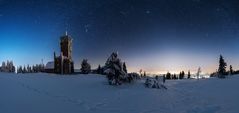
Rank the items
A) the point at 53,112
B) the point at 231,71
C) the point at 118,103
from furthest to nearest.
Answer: the point at 231,71, the point at 118,103, the point at 53,112

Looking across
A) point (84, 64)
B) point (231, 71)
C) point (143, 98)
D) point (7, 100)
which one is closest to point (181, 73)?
point (231, 71)

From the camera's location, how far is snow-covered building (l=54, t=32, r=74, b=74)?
112312 mm

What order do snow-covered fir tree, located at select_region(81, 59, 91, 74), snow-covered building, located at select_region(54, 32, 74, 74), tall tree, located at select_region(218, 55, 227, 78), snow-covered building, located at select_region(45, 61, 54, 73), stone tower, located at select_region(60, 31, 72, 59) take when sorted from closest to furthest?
tall tree, located at select_region(218, 55, 227, 78) < snow-covered fir tree, located at select_region(81, 59, 91, 74) < snow-covered building, located at select_region(54, 32, 74, 74) < snow-covered building, located at select_region(45, 61, 54, 73) < stone tower, located at select_region(60, 31, 72, 59)

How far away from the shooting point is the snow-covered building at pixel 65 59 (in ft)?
368

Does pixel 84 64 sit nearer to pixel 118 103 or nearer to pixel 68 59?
pixel 68 59

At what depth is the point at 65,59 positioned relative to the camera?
115438mm

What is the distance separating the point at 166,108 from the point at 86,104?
8.18 m

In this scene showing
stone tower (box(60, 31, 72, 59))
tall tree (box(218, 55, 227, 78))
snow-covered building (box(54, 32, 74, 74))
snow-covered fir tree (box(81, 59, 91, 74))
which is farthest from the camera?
stone tower (box(60, 31, 72, 59))

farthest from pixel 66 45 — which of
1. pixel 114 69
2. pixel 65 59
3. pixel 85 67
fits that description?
pixel 114 69

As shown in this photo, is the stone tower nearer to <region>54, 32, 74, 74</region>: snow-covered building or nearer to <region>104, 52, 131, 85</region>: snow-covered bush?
<region>54, 32, 74, 74</region>: snow-covered building

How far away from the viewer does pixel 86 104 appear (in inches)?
1189

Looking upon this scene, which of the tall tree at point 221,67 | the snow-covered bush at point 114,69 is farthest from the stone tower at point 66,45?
the snow-covered bush at point 114,69

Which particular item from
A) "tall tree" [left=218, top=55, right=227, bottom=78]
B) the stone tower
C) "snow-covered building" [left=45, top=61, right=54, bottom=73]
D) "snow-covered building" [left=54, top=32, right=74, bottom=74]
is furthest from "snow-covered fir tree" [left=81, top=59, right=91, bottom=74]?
"tall tree" [left=218, top=55, right=227, bottom=78]

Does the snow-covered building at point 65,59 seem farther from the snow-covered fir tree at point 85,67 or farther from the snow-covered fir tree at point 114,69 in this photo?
the snow-covered fir tree at point 114,69
